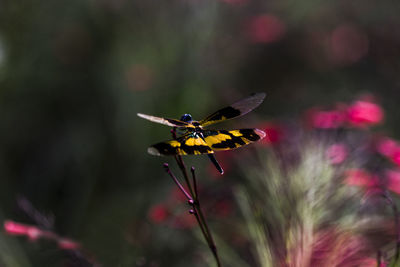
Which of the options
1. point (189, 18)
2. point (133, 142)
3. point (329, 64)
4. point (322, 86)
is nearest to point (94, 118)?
point (133, 142)

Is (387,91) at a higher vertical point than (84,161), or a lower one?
lower

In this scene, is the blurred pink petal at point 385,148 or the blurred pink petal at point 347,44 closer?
the blurred pink petal at point 385,148

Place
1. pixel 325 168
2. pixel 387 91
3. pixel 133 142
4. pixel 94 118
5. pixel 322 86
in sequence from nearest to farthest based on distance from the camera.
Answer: pixel 325 168
pixel 133 142
pixel 94 118
pixel 387 91
pixel 322 86

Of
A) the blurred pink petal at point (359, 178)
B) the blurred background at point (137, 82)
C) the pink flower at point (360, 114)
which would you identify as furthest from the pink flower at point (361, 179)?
the blurred background at point (137, 82)

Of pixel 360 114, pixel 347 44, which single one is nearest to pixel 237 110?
pixel 360 114

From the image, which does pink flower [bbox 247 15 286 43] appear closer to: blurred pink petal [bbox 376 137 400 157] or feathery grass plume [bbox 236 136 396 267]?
blurred pink petal [bbox 376 137 400 157]

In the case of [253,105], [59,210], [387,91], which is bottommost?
[387,91]

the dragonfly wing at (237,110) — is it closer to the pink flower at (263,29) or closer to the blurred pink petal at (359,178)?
the blurred pink petal at (359,178)

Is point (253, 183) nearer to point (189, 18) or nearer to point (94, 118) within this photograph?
point (94, 118)
